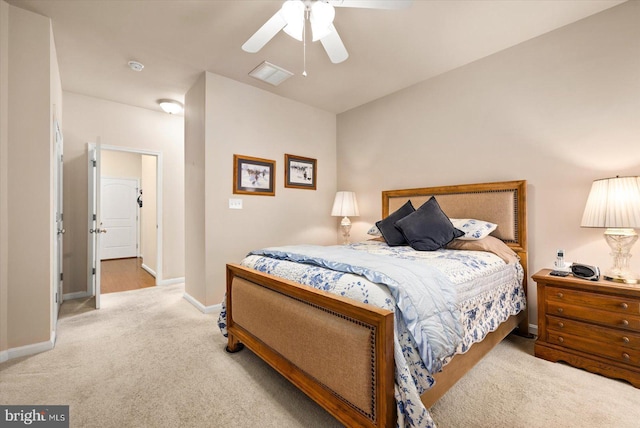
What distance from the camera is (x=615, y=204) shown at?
6.36ft

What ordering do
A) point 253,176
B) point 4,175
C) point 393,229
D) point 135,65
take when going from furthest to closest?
point 253,176
point 135,65
point 393,229
point 4,175

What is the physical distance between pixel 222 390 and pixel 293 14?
7.79ft

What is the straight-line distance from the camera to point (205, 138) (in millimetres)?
3189

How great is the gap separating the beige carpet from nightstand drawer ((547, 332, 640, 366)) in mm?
152

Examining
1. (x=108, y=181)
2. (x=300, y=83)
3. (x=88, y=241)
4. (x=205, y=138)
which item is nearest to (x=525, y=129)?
(x=300, y=83)

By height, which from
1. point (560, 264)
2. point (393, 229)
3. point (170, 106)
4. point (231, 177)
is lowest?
point (560, 264)

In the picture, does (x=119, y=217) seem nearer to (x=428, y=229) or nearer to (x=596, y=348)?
(x=428, y=229)

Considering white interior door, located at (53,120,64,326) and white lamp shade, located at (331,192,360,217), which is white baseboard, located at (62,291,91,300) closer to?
white interior door, located at (53,120,64,326)

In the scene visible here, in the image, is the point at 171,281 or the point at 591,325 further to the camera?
the point at 171,281

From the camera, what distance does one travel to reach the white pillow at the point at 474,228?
2.53 m

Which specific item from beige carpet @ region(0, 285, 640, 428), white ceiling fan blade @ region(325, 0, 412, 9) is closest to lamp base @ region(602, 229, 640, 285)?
beige carpet @ region(0, 285, 640, 428)

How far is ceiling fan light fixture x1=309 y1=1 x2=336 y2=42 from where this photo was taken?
173 cm

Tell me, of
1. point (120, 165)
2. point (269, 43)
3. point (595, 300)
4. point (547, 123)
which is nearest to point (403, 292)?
point (595, 300)

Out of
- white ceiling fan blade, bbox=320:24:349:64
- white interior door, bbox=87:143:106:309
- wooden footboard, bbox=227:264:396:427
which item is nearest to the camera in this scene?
wooden footboard, bbox=227:264:396:427
